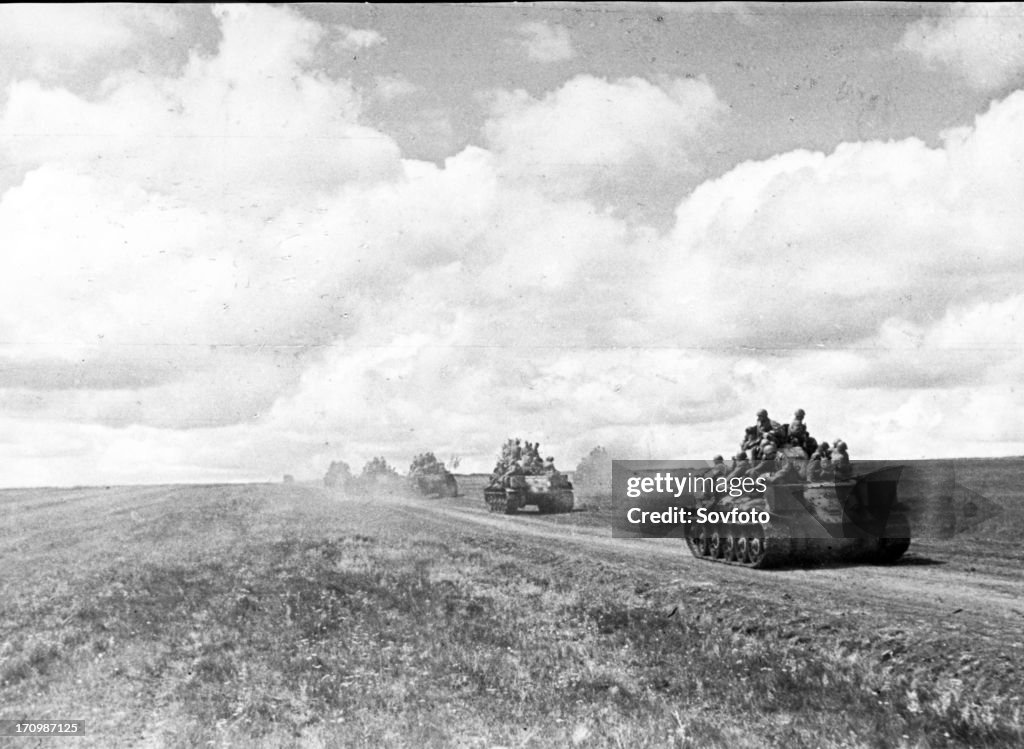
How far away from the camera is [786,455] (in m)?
17.2

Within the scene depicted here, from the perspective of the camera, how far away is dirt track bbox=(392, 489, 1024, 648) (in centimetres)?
1137

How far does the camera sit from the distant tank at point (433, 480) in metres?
34.9

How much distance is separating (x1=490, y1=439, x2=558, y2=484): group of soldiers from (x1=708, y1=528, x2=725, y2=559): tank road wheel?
14.7 meters

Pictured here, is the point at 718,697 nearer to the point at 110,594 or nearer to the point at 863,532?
the point at 863,532

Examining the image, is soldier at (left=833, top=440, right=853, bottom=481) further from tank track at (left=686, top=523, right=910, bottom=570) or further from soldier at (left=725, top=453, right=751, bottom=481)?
soldier at (left=725, top=453, right=751, bottom=481)

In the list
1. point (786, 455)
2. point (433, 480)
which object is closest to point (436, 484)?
point (433, 480)

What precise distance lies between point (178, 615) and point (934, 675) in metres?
10.3

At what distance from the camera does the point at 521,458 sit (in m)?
35.1

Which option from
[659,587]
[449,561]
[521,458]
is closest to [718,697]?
[659,587]

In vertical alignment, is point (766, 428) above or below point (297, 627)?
above

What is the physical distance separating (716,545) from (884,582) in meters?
5.00

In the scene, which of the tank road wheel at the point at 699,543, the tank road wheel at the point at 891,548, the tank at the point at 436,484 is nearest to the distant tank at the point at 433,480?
the tank at the point at 436,484

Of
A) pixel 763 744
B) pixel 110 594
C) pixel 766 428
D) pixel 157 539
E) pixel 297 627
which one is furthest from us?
pixel 766 428

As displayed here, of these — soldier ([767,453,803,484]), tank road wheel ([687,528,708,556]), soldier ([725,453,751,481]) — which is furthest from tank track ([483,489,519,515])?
soldier ([767,453,803,484])
